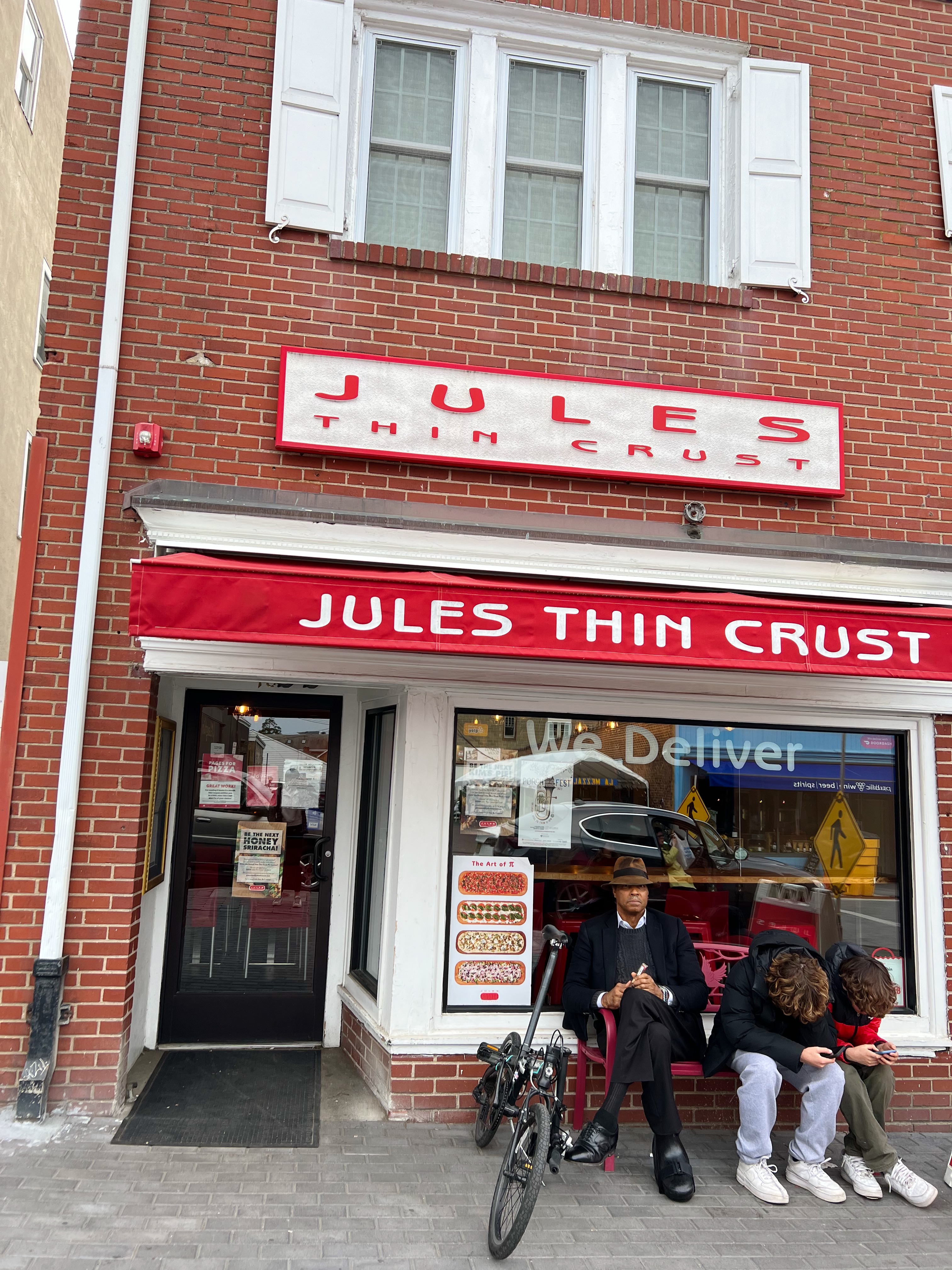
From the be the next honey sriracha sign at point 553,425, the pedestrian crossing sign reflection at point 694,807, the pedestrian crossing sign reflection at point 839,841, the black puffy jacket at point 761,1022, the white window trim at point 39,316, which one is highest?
the white window trim at point 39,316

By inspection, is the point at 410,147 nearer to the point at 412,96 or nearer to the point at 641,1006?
the point at 412,96

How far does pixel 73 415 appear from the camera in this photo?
532 centimetres

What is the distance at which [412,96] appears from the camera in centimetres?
622

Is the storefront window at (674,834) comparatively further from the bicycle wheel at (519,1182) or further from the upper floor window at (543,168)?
the upper floor window at (543,168)

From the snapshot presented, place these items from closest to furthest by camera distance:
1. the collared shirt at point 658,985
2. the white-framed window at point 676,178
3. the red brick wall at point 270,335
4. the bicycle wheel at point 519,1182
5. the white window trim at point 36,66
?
the bicycle wheel at point 519,1182, the collared shirt at point 658,985, the red brick wall at point 270,335, the white-framed window at point 676,178, the white window trim at point 36,66

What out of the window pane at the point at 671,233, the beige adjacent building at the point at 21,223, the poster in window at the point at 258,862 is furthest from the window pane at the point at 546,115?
the beige adjacent building at the point at 21,223

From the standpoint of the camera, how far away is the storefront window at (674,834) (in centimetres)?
562

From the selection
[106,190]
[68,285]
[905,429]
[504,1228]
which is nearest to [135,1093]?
[504,1228]

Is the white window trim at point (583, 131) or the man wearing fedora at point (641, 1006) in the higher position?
the white window trim at point (583, 131)

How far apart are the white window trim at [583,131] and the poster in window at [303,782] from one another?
3.57 meters

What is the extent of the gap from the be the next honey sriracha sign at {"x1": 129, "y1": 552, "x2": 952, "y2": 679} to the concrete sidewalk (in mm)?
2462

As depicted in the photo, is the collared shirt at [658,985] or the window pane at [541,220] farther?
the window pane at [541,220]

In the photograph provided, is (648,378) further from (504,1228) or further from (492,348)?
(504,1228)

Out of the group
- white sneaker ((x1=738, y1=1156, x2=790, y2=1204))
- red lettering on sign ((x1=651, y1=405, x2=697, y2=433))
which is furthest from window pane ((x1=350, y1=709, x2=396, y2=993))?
red lettering on sign ((x1=651, y1=405, x2=697, y2=433))
